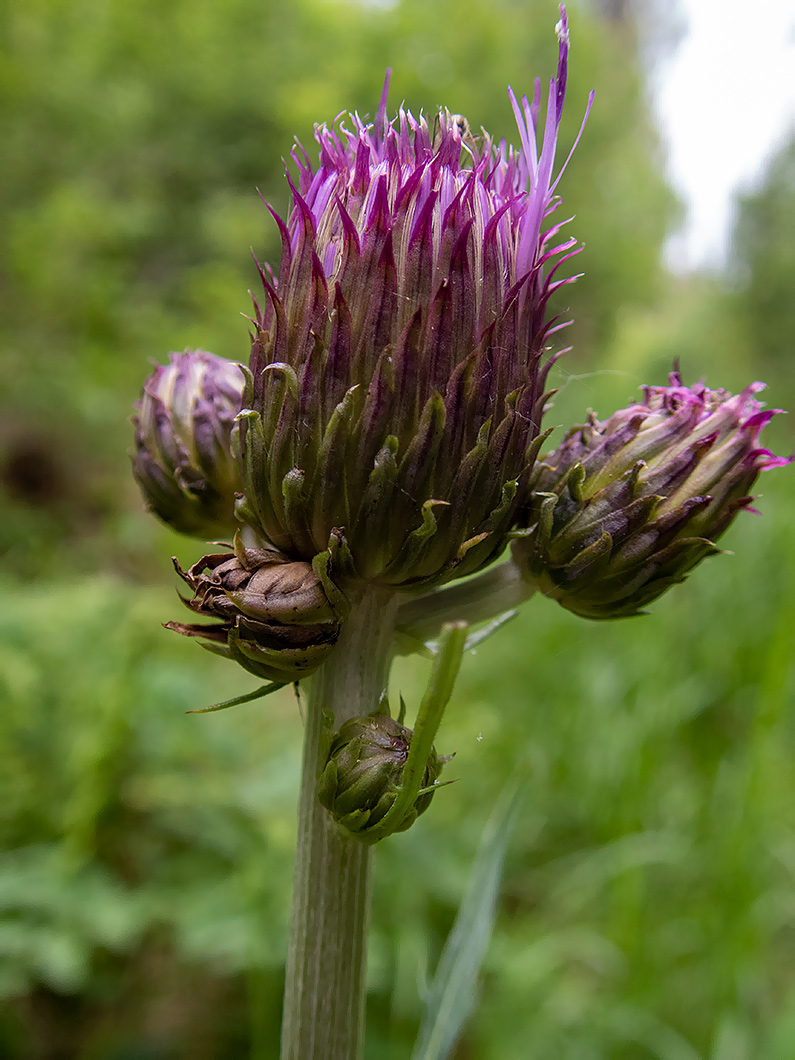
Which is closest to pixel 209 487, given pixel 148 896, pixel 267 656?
pixel 267 656

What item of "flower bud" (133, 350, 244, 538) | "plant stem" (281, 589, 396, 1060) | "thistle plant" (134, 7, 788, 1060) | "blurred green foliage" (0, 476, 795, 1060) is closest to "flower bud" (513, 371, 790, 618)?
"thistle plant" (134, 7, 788, 1060)

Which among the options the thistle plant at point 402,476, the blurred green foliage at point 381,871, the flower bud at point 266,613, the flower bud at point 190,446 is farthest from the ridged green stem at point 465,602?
the blurred green foliage at point 381,871

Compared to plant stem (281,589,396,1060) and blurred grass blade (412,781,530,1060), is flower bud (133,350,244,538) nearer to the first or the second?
plant stem (281,589,396,1060)

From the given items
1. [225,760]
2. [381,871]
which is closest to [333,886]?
[381,871]

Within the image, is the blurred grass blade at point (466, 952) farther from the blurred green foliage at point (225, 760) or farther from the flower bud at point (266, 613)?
the flower bud at point (266, 613)

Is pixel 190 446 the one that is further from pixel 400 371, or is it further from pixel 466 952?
pixel 466 952

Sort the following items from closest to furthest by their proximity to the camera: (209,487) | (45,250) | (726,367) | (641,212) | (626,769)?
(209,487) → (626,769) → (45,250) → (726,367) → (641,212)

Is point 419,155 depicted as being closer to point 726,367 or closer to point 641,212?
point 726,367
